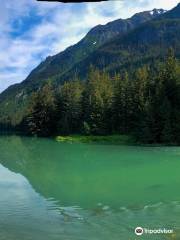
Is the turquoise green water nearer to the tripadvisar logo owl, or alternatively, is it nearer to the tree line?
the tripadvisar logo owl

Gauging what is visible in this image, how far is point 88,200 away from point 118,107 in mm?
77429

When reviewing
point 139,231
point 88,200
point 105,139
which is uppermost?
point 105,139

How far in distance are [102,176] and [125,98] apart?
217ft

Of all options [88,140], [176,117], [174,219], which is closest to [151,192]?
[174,219]

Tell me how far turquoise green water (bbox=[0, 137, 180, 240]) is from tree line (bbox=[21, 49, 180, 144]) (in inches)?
1378

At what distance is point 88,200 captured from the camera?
27688 millimetres

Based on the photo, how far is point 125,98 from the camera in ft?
343

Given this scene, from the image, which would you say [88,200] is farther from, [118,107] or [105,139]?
[118,107]

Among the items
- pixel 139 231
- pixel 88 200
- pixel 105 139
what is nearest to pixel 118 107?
pixel 105 139

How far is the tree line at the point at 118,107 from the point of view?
3346 inches

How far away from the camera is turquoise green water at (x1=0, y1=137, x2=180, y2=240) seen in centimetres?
1944

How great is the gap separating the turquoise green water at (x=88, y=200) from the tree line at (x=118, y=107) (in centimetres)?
3499

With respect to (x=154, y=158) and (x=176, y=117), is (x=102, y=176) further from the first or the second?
(x=176, y=117)

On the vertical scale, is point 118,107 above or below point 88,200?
above
